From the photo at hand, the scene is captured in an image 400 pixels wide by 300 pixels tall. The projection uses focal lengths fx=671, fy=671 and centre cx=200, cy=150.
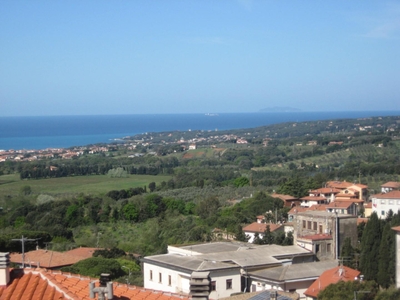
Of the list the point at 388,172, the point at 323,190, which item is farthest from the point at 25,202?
the point at 388,172

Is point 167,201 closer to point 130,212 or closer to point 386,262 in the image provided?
point 130,212

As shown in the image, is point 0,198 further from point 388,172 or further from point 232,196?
point 388,172

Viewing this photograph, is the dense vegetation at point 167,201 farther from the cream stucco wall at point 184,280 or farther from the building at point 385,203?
the building at point 385,203

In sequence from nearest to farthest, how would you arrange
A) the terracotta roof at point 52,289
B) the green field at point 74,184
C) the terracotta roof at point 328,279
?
1. the terracotta roof at point 52,289
2. the terracotta roof at point 328,279
3. the green field at point 74,184

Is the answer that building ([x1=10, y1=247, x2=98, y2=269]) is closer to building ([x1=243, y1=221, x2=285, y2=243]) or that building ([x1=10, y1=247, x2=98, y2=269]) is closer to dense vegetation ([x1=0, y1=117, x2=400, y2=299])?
dense vegetation ([x1=0, y1=117, x2=400, y2=299])

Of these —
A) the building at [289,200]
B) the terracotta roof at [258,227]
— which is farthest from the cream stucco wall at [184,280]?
the building at [289,200]

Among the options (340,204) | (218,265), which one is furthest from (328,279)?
(340,204)

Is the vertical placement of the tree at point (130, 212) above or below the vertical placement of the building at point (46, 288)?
below
